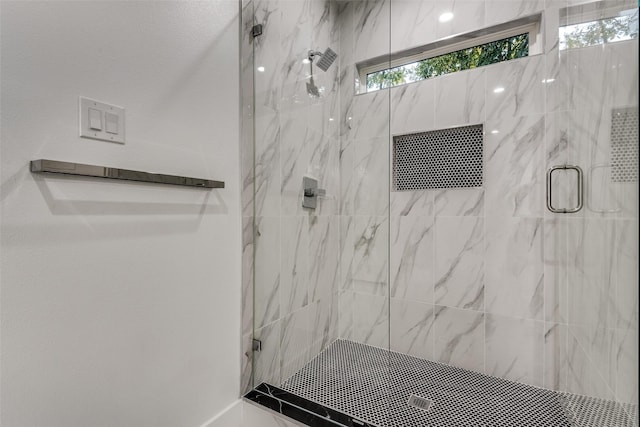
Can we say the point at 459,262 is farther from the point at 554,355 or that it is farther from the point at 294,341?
the point at 294,341

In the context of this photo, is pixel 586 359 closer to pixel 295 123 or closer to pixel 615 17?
pixel 615 17

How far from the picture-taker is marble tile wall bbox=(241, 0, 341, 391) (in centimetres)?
145

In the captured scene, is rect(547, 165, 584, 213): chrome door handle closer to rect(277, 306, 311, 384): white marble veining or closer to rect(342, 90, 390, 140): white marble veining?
rect(342, 90, 390, 140): white marble veining

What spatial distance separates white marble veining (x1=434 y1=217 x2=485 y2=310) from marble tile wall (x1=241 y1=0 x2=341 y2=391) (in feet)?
2.05

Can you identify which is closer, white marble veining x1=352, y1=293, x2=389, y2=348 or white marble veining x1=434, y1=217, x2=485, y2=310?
white marble veining x1=434, y1=217, x2=485, y2=310

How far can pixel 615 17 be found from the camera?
3.27ft

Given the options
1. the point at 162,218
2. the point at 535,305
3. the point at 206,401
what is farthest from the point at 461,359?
the point at 162,218

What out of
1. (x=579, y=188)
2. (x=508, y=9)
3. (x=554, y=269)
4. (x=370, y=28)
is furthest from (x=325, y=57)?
(x=554, y=269)

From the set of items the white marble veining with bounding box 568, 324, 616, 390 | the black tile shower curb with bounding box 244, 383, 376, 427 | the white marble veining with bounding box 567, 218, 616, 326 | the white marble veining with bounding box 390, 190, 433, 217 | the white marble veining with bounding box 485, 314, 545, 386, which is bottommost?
the black tile shower curb with bounding box 244, 383, 376, 427

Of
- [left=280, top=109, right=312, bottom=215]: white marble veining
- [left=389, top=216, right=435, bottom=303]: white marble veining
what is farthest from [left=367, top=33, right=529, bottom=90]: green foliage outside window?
[left=389, top=216, right=435, bottom=303]: white marble veining

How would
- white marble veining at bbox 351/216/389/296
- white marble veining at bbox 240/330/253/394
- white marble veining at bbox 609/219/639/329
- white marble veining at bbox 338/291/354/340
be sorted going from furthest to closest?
white marble veining at bbox 338/291/354/340 → white marble veining at bbox 351/216/389/296 → white marble veining at bbox 240/330/253/394 → white marble veining at bbox 609/219/639/329

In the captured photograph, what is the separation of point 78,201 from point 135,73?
1.48 feet

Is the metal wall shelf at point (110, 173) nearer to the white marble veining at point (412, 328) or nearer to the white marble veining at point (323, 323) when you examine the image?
the white marble veining at point (323, 323)

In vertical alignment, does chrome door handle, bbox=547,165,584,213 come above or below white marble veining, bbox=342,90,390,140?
below
